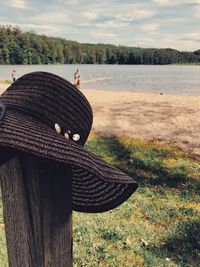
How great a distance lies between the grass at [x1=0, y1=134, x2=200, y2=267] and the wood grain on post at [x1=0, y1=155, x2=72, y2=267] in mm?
4147

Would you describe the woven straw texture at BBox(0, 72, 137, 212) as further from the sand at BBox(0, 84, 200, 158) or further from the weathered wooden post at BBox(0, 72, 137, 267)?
the sand at BBox(0, 84, 200, 158)

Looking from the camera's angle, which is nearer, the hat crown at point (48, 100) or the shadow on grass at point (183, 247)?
the hat crown at point (48, 100)

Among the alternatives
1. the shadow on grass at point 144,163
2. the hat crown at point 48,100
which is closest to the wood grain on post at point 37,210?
the hat crown at point 48,100

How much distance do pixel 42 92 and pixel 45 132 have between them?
19cm

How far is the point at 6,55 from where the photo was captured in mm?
156125

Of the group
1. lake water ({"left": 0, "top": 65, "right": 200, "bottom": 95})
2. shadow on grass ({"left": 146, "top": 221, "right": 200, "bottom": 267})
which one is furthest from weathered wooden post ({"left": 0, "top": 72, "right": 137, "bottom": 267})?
lake water ({"left": 0, "top": 65, "right": 200, "bottom": 95})

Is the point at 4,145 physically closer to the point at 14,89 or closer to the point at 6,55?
the point at 14,89

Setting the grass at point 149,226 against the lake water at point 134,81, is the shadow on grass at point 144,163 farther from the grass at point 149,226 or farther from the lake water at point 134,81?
the lake water at point 134,81

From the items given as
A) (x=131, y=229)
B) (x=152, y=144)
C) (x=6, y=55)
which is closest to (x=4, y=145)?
(x=131, y=229)

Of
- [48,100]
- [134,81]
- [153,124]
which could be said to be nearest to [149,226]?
[48,100]

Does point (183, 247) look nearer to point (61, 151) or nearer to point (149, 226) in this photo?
point (149, 226)

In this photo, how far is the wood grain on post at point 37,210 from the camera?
4.42ft

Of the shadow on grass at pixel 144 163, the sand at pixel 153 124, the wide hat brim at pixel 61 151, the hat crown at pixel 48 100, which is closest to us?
the wide hat brim at pixel 61 151

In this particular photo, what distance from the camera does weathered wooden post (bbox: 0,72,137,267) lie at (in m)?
1.33
